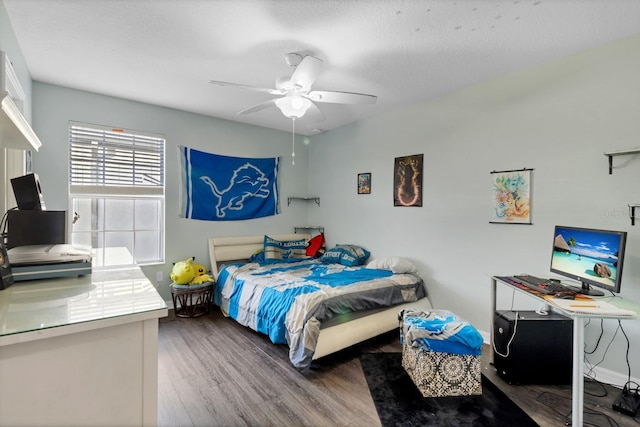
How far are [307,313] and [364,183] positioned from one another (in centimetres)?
228

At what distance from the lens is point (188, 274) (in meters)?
3.56

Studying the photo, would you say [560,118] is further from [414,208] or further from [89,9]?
[89,9]

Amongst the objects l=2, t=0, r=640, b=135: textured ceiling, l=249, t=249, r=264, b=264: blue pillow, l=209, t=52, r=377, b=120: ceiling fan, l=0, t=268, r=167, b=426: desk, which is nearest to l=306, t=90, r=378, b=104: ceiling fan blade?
l=209, t=52, r=377, b=120: ceiling fan

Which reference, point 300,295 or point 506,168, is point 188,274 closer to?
point 300,295

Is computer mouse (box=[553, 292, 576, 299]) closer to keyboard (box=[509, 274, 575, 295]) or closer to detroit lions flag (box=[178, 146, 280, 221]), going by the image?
keyboard (box=[509, 274, 575, 295])

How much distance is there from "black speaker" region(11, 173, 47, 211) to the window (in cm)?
146

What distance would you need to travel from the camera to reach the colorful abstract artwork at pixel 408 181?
3596 mm

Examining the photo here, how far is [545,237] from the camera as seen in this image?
2625 millimetres

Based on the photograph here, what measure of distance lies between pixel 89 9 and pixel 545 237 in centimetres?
376

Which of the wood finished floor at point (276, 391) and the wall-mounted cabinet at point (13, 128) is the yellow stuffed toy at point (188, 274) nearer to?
the wood finished floor at point (276, 391)

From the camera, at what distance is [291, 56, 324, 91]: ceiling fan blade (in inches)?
80.8

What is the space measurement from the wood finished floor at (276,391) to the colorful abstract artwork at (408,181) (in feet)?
5.40

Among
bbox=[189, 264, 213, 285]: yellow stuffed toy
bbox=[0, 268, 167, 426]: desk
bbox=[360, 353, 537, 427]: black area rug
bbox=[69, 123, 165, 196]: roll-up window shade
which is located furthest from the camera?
bbox=[189, 264, 213, 285]: yellow stuffed toy

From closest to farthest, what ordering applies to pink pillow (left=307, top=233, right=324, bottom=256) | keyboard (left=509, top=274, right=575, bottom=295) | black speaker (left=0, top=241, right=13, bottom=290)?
black speaker (left=0, top=241, right=13, bottom=290), keyboard (left=509, top=274, right=575, bottom=295), pink pillow (left=307, top=233, right=324, bottom=256)
